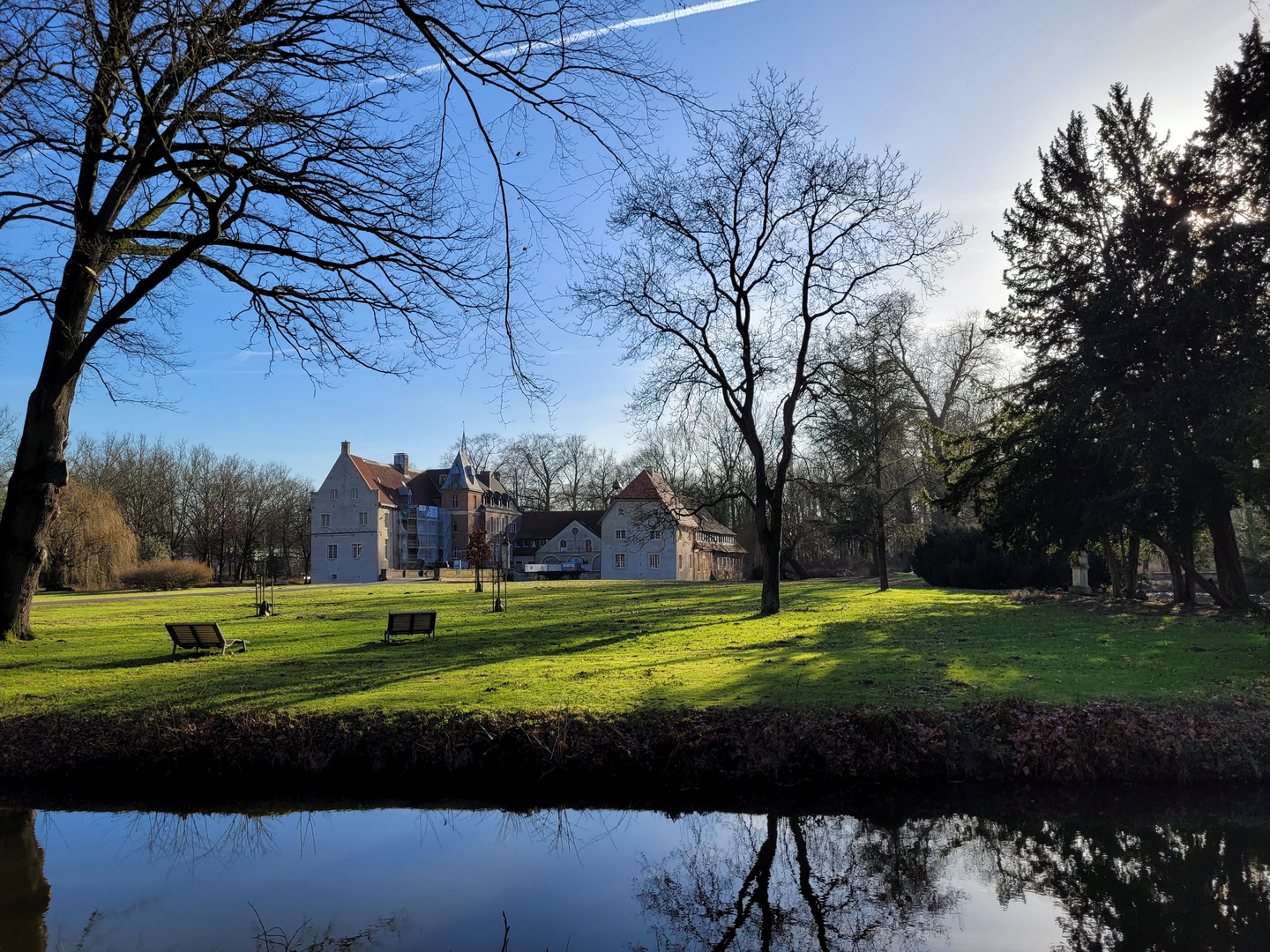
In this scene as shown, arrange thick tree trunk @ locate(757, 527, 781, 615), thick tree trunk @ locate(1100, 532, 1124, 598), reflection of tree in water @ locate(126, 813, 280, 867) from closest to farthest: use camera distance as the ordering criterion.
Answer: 1. reflection of tree in water @ locate(126, 813, 280, 867)
2. thick tree trunk @ locate(757, 527, 781, 615)
3. thick tree trunk @ locate(1100, 532, 1124, 598)

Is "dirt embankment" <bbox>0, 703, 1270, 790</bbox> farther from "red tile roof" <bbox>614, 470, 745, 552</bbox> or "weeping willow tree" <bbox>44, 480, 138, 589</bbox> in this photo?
"weeping willow tree" <bbox>44, 480, 138, 589</bbox>

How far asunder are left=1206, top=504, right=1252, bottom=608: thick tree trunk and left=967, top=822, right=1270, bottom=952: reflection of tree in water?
15.4 m

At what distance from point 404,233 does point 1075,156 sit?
69.5 feet

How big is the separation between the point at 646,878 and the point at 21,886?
540 centimetres

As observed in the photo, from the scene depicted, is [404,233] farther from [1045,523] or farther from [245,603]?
[245,603]

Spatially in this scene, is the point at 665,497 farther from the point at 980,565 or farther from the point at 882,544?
the point at 980,565

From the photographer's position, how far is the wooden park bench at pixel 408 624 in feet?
53.5

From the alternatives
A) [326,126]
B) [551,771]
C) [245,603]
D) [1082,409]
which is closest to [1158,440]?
[1082,409]

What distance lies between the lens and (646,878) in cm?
728

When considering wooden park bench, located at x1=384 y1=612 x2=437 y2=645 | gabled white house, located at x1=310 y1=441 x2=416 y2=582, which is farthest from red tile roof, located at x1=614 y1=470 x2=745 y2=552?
wooden park bench, located at x1=384 y1=612 x2=437 y2=645

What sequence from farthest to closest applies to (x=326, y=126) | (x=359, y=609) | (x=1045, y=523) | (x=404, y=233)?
(x=359, y=609) → (x=1045, y=523) → (x=404, y=233) → (x=326, y=126)

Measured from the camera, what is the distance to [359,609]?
2559 centimetres

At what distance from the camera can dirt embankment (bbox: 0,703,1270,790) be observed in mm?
9133

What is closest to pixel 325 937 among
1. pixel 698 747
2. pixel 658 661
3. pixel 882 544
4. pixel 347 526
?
pixel 698 747
